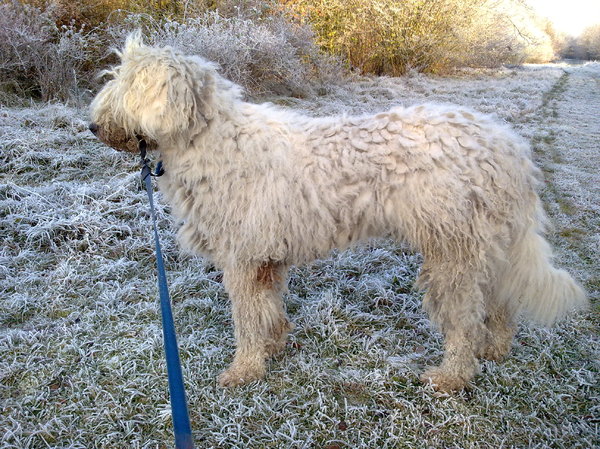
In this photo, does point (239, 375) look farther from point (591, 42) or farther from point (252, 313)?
point (591, 42)

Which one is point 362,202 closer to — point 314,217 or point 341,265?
point 314,217

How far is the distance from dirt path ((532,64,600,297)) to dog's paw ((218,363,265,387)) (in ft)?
10.1

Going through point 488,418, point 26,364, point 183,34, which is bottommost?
point 26,364

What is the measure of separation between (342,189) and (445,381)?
1.53 meters

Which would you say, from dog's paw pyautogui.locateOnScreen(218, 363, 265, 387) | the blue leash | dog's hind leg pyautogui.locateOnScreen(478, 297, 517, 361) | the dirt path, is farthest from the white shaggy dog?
the dirt path

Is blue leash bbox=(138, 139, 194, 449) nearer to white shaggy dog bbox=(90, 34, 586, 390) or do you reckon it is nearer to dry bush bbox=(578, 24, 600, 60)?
white shaggy dog bbox=(90, 34, 586, 390)

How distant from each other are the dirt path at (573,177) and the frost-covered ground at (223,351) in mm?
34

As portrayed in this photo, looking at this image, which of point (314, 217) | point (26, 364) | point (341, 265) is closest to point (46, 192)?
point (26, 364)

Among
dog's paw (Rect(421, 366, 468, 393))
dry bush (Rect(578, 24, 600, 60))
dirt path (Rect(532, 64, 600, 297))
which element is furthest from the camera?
dry bush (Rect(578, 24, 600, 60))

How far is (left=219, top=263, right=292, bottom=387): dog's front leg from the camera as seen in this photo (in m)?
3.06

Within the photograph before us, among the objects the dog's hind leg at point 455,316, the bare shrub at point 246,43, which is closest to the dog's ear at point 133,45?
the dog's hind leg at point 455,316

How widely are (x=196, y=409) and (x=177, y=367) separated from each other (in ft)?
4.03

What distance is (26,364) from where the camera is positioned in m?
3.27

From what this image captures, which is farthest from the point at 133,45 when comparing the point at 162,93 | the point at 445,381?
the point at 445,381
